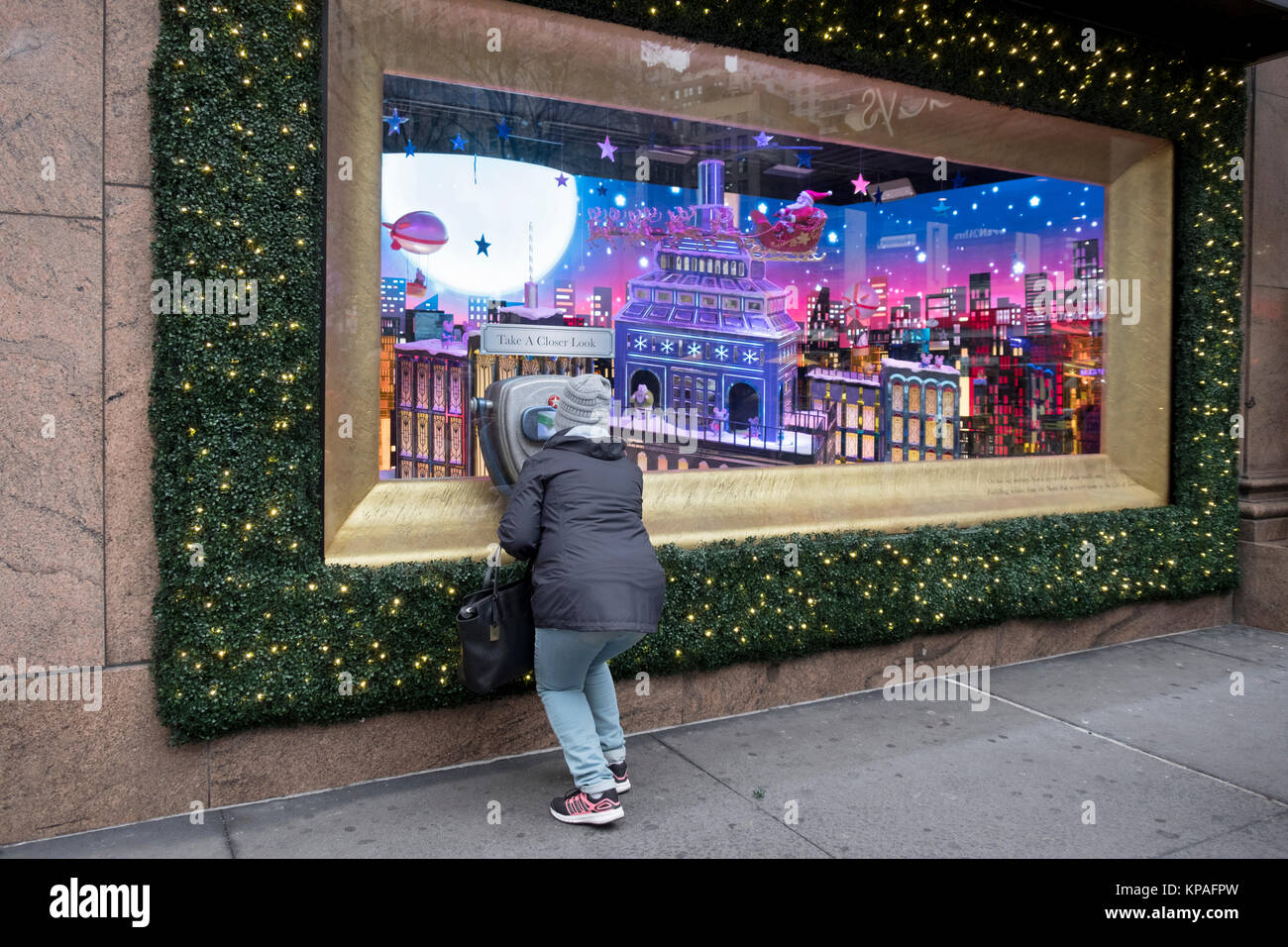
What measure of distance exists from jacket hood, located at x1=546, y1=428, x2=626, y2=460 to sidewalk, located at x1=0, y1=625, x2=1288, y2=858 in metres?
1.48

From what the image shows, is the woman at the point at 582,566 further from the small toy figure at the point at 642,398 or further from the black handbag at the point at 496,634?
the small toy figure at the point at 642,398

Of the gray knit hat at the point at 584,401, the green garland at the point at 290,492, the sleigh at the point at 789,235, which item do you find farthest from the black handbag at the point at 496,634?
the sleigh at the point at 789,235

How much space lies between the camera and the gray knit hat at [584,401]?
3867 millimetres

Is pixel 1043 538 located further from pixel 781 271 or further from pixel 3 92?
pixel 3 92

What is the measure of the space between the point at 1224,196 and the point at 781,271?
11.9ft

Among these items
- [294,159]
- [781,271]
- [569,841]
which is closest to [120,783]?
[569,841]

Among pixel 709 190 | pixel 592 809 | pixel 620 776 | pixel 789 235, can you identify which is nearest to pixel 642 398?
pixel 709 190

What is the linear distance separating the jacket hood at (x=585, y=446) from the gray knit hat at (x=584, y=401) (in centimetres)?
5

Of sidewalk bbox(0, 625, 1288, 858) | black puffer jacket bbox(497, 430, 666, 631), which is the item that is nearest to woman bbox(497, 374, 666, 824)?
black puffer jacket bbox(497, 430, 666, 631)

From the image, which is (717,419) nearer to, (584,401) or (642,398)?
(642,398)

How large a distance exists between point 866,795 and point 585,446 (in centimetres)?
194

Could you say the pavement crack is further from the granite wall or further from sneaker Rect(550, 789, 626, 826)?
the granite wall

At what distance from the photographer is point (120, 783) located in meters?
3.90

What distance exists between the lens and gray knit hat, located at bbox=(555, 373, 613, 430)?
3867 mm
